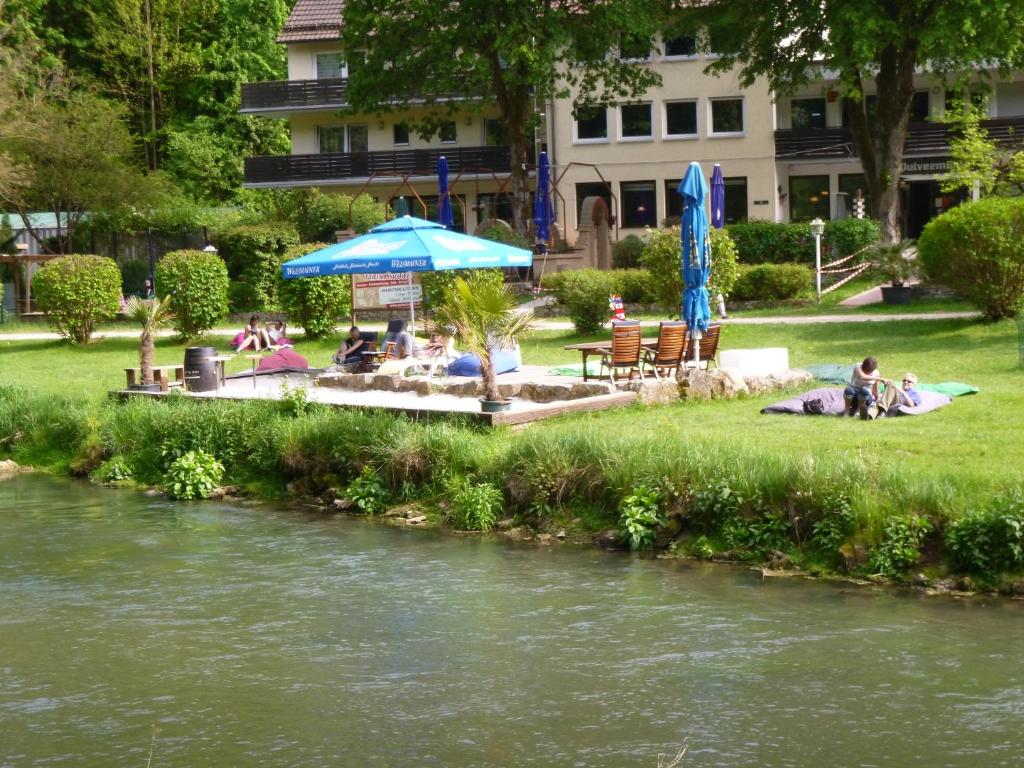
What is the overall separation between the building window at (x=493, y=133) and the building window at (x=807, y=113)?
10.5m

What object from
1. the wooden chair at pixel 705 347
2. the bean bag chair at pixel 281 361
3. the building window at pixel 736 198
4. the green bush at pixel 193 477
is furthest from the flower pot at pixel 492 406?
the building window at pixel 736 198

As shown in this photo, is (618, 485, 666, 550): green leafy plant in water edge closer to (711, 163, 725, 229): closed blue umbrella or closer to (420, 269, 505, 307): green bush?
(420, 269, 505, 307): green bush

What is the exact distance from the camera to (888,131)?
39.1 metres

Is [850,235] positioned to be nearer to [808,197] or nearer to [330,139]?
[808,197]

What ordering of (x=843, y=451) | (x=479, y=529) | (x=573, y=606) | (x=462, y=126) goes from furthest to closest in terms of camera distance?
(x=462, y=126), (x=479, y=529), (x=843, y=451), (x=573, y=606)

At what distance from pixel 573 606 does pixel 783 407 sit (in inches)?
247

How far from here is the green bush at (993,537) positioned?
12469mm

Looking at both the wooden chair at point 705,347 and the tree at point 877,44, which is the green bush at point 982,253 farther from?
the tree at point 877,44

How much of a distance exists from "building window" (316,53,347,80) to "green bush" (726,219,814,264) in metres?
22.2

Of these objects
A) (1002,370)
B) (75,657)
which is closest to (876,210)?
(1002,370)

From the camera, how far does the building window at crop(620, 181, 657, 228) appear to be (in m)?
53.9

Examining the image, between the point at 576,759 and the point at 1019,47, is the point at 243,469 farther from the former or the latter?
the point at 1019,47

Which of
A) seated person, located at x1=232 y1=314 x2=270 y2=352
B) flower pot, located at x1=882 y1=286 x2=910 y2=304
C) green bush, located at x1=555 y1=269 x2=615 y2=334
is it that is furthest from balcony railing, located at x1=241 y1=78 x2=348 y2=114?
flower pot, located at x1=882 y1=286 x2=910 y2=304

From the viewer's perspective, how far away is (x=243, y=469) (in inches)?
747
